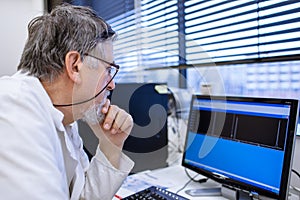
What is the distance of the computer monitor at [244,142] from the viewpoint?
886 millimetres

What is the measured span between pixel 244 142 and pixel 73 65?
657 millimetres

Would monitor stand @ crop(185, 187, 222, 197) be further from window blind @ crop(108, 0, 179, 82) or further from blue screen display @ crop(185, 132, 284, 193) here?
window blind @ crop(108, 0, 179, 82)

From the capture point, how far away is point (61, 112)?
845 mm

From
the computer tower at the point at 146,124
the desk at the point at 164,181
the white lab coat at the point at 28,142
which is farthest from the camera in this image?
the computer tower at the point at 146,124

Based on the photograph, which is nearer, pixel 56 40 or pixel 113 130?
pixel 56 40

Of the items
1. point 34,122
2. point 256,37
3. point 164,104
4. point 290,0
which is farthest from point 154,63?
point 34,122

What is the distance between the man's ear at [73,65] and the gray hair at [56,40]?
1 centimetres

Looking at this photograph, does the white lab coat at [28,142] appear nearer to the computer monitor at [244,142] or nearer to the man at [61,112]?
the man at [61,112]

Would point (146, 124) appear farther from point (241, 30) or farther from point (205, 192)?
point (241, 30)

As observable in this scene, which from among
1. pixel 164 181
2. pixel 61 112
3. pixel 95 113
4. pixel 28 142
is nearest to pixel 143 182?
pixel 164 181

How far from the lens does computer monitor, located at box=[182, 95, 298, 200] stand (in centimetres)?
89

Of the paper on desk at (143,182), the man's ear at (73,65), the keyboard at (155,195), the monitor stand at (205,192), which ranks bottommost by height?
the paper on desk at (143,182)

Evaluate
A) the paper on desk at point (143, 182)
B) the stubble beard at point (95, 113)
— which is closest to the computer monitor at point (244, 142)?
the paper on desk at point (143, 182)

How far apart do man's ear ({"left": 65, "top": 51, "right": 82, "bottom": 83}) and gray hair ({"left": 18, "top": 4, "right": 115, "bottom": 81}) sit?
0.04 ft
